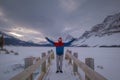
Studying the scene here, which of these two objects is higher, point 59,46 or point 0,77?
point 59,46

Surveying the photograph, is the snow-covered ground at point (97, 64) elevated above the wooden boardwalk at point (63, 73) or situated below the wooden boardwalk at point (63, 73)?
below

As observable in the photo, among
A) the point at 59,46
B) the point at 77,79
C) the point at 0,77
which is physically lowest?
the point at 0,77

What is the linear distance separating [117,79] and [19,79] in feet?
24.4

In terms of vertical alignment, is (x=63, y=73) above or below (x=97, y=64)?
above

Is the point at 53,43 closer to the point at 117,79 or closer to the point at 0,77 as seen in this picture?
the point at 117,79

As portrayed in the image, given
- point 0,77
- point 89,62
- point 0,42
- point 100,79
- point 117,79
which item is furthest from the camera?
point 0,42

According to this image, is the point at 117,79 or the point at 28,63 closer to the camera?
the point at 28,63

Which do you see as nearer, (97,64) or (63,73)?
(63,73)

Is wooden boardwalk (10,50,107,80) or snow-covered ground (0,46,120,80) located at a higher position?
wooden boardwalk (10,50,107,80)

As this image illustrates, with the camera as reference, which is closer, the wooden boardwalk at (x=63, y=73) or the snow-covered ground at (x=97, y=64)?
the wooden boardwalk at (x=63, y=73)

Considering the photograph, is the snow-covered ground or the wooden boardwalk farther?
the snow-covered ground

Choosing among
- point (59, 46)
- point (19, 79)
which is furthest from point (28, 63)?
point (59, 46)

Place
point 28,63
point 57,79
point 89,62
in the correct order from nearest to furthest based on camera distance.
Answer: point 28,63 → point 89,62 → point 57,79

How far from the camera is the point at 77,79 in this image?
562 cm
